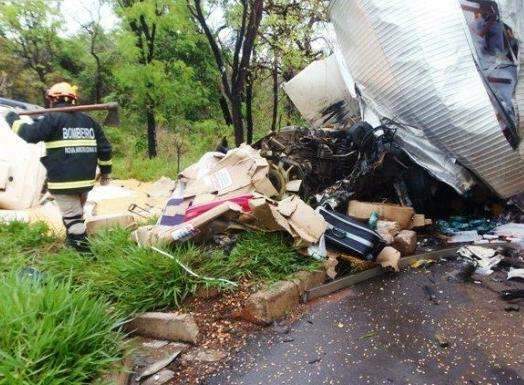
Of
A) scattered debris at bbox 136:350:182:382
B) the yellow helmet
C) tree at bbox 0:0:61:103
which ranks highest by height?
tree at bbox 0:0:61:103

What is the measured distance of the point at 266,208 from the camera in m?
3.40

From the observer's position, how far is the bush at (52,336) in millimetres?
1893

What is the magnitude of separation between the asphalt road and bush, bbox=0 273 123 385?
2.24ft

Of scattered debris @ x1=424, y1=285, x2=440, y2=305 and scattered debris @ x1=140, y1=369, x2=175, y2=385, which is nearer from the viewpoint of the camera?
scattered debris @ x1=140, y1=369, x2=175, y2=385

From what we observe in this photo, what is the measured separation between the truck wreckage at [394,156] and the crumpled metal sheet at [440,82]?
11mm

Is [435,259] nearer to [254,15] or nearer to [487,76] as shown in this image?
[487,76]

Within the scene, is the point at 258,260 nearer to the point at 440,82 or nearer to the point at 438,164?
the point at 438,164

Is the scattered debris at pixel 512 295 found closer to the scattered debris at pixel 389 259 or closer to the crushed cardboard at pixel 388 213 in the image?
the scattered debris at pixel 389 259

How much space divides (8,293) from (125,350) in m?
0.74

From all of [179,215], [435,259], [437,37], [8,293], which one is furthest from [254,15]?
[8,293]

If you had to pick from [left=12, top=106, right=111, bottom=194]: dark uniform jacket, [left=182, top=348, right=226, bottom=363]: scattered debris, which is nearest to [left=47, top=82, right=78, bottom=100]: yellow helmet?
[left=12, top=106, right=111, bottom=194]: dark uniform jacket

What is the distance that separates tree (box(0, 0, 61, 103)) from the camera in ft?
41.2

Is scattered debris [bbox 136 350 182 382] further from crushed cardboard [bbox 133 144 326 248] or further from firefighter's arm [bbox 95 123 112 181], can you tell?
firefighter's arm [bbox 95 123 112 181]

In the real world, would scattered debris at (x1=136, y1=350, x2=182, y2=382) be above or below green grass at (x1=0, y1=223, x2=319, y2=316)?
below
